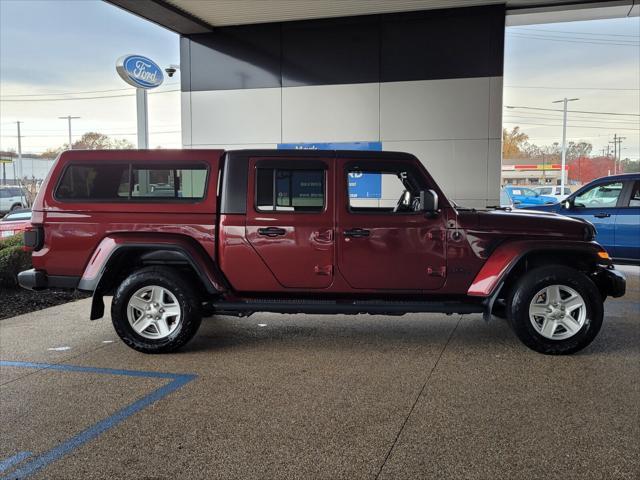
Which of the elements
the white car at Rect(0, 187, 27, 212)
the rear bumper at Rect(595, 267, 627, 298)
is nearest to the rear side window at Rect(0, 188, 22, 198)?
the white car at Rect(0, 187, 27, 212)

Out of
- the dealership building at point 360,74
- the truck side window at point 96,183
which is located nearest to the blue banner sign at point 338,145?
the dealership building at point 360,74

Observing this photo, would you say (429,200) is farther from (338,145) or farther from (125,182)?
(338,145)

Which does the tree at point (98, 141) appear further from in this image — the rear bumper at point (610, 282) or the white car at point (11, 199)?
the rear bumper at point (610, 282)

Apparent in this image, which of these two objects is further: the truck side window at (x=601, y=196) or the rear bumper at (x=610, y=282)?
the truck side window at (x=601, y=196)

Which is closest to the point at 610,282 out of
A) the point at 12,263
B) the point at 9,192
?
the point at 12,263

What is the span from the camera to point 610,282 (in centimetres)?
545

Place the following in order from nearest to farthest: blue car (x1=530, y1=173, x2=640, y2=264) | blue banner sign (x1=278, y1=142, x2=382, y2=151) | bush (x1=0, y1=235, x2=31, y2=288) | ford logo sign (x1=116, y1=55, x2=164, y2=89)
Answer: bush (x1=0, y1=235, x2=31, y2=288)
blue car (x1=530, y1=173, x2=640, y2=264)
ford logo sign (x1=116, y1=55, x2=164, y2=89)
blue banner sign (x1=278, y1=142, x2=382, y2=151)

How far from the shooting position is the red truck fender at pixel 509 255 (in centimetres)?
518

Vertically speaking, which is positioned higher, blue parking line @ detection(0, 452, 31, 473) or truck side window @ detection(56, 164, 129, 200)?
truck side window @ detection(56, 164, 129, 200)

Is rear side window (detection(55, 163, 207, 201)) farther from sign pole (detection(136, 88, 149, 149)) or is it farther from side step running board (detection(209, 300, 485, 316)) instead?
sign pole (detection(136, 88, 149, 149))

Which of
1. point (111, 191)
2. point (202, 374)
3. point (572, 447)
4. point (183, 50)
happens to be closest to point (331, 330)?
point (202, 374)

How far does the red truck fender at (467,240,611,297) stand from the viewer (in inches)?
204

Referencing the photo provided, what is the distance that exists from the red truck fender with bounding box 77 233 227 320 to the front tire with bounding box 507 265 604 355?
2.82 m

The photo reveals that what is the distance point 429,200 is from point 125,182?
9.68 feet
